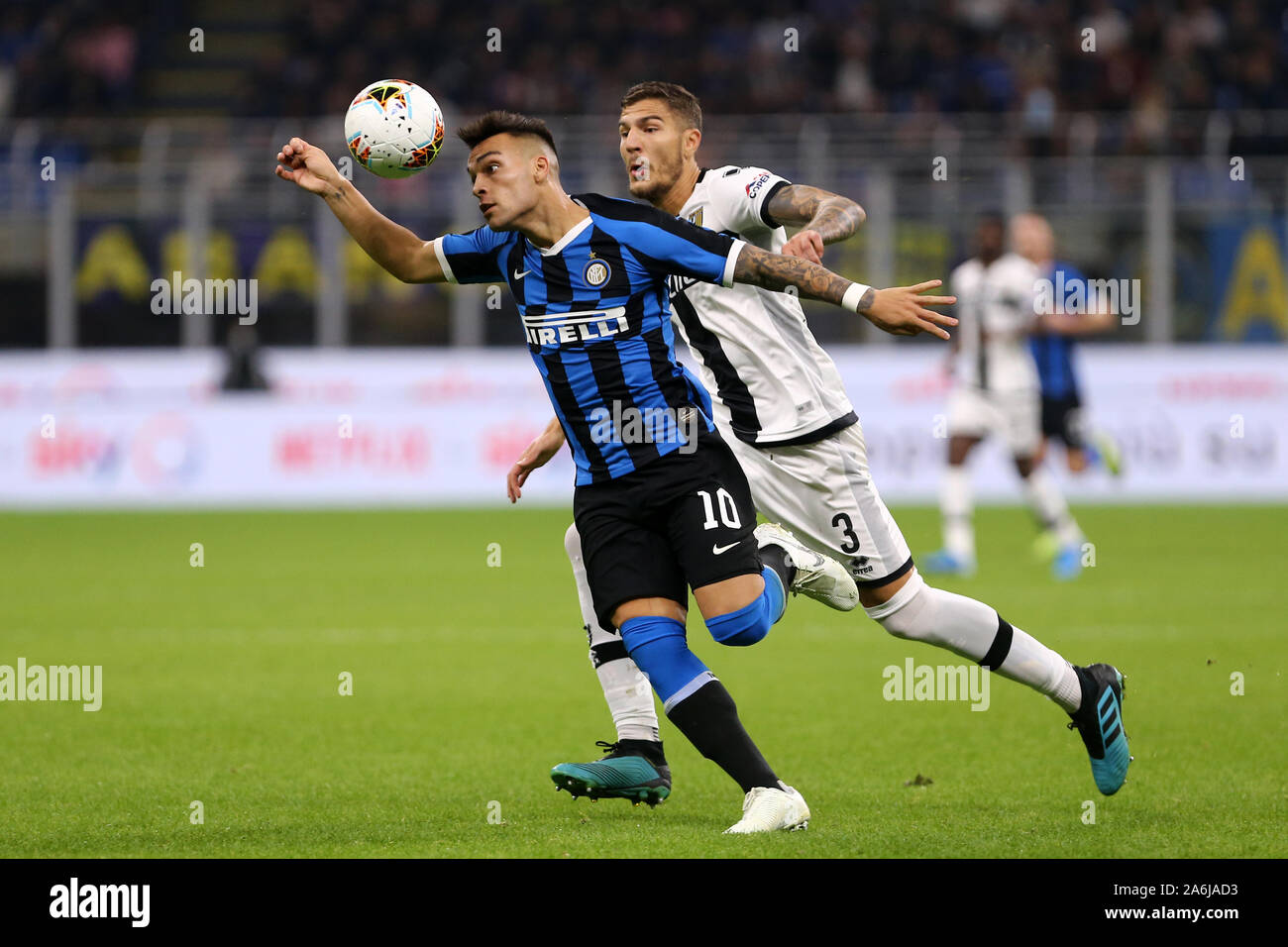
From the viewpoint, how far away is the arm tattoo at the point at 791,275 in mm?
4715

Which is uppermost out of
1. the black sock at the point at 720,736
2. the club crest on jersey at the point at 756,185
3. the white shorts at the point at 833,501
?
the club crest on jersey at the point at 756,185

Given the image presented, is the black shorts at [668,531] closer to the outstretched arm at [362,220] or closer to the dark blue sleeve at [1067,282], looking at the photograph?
the outstretched arm at [362,220]

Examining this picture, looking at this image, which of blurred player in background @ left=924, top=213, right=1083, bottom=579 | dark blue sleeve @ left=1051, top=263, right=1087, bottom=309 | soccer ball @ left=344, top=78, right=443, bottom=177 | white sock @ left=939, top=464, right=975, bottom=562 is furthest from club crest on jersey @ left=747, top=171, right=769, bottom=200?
dark blue sleeve @ left=1051, top=263, right=1087, bottom=309

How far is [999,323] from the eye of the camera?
12.9 meters

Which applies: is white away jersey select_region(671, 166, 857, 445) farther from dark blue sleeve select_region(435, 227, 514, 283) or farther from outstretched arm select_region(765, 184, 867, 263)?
dark blue sleeve select_region(435, 227, 514, 283)

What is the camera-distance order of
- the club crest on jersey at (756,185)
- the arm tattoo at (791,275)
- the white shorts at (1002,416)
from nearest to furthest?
the arm tattoo at (791,275) → the club crest on jersey at (756,185) → the white shorts at (1002,416)

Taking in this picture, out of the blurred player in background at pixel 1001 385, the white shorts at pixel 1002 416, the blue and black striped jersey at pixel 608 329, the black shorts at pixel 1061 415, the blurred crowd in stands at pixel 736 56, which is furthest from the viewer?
the blurred crowd in stands at pixel 736 56

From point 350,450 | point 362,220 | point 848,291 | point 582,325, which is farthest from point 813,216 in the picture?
point 350,450

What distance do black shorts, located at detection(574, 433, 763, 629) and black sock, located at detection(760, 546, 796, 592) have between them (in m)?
0.25

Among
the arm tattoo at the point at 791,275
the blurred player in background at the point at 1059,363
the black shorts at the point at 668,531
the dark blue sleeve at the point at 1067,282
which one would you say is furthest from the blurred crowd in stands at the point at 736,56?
the arm tattoo at the point at 791,275

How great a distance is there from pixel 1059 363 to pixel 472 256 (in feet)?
31.5

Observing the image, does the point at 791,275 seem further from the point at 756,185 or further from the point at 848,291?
the point at 756,185

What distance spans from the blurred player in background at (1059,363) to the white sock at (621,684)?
7833mm
